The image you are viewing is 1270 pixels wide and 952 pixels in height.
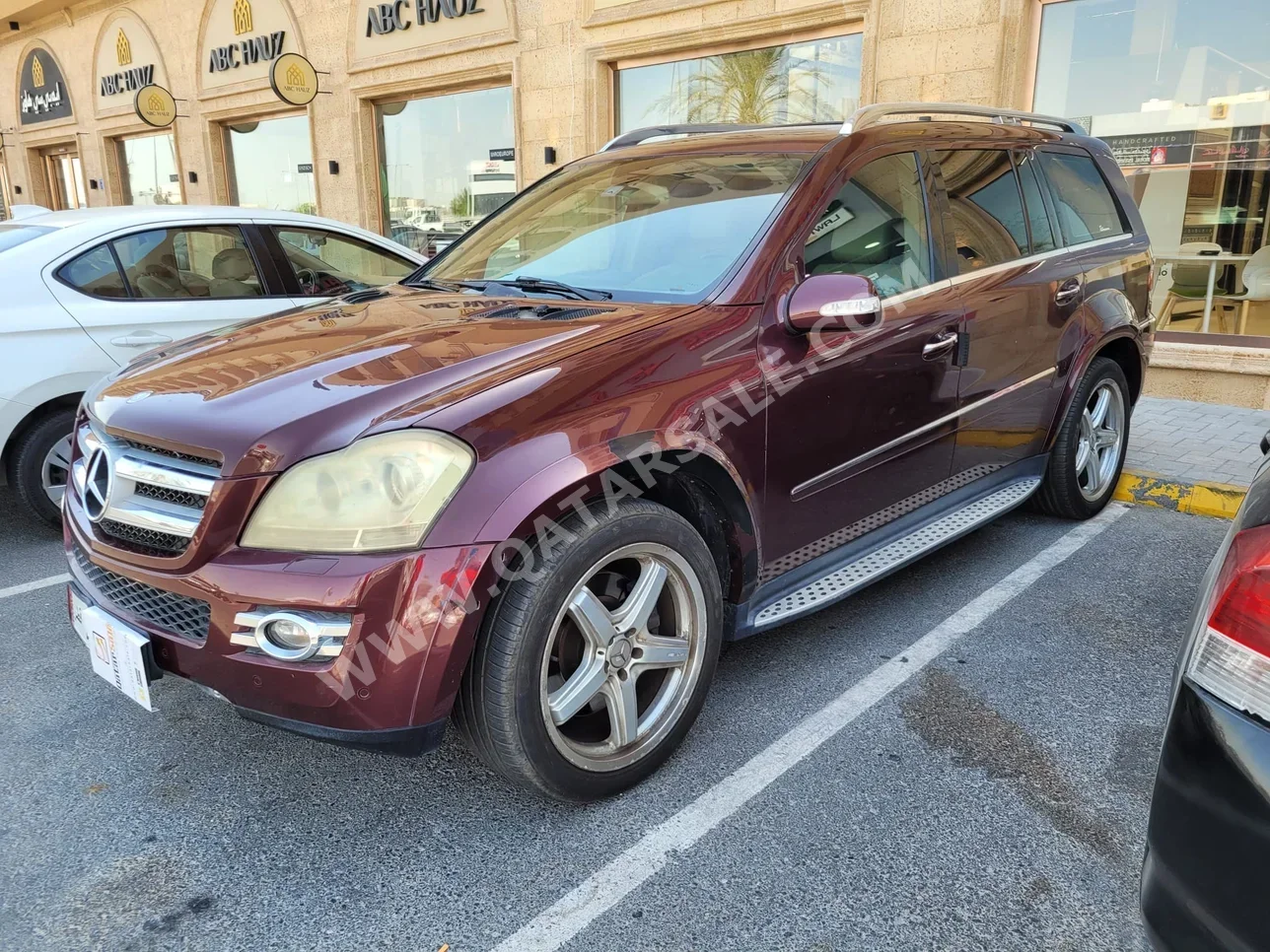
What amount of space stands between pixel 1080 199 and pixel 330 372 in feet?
Answer: 12.0

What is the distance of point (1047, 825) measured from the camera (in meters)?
2.36

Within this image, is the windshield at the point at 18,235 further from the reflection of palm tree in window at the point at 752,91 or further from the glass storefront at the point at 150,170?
the glass storefront at the point at 150,170

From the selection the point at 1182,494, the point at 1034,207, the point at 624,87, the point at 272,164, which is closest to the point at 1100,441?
the point at 1182,494

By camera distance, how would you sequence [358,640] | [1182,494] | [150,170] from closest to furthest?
1. [358,640]
2. [1182,494]
3. [150,170]

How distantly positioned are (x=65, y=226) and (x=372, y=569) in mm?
3902

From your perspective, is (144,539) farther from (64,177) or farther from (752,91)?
(64,177)

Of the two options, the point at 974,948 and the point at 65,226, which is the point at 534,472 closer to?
the point at 974,948

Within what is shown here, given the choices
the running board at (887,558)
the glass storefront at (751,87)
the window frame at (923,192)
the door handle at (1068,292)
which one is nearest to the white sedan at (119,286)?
the window frame at (923,192)

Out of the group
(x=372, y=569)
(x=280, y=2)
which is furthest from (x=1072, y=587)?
(x=280, y=2)

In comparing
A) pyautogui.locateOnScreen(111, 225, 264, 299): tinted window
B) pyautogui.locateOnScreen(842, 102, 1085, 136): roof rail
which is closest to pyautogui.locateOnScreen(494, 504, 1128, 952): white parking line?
pyautogui.locateOnScreen(842, 102, 1085, 136): roof rail

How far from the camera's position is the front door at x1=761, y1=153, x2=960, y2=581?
2754mm

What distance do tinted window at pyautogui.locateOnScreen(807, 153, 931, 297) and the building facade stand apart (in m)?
5.26

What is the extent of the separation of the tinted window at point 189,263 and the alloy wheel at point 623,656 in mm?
3657

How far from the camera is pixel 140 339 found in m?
4.72
